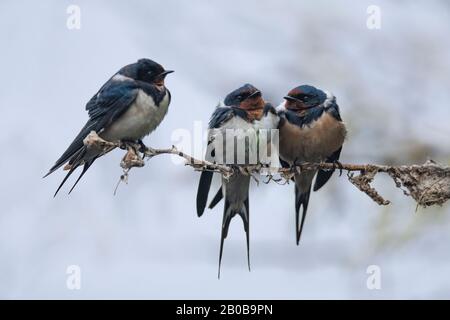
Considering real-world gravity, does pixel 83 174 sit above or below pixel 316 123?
below

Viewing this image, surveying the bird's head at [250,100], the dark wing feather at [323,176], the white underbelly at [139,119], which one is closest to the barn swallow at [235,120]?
the bird's head at [250,100]

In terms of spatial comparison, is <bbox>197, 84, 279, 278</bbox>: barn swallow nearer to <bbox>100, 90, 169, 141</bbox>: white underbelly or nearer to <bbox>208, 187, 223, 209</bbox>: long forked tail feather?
<bbox>208, 187, 223, 209</bbox>: long forked tail feather

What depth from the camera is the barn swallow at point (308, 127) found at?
3863mm

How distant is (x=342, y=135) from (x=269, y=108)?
Answer: 0.37 m

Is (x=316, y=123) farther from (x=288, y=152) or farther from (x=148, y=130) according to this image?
(x=148, y=130)

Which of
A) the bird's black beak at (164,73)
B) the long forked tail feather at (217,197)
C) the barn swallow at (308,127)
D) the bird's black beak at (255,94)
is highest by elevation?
the bird's black beak at (164,73)

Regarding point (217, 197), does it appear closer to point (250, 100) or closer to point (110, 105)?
point (250, 100)

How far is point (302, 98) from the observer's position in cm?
390

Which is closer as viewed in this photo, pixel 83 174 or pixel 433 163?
pixel 433 163

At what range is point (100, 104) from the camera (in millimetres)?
3898

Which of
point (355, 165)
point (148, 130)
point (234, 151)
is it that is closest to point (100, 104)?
point (148, 130)

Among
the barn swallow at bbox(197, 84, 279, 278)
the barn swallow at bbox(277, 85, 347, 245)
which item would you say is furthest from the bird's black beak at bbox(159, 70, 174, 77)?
the barn swallow at bbox(277, 85, 347, 245)

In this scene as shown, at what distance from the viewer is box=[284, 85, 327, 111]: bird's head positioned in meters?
3.89

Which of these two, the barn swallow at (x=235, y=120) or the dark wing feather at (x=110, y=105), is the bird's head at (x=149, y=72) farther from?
the barn swallow at (x=235, y=120)
